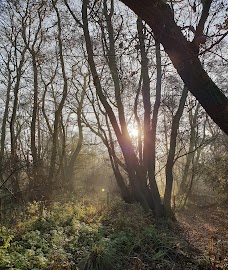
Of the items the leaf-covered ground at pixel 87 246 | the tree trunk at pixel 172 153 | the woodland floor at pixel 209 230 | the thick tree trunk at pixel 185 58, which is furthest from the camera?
the tree trunk at pixel 172 153

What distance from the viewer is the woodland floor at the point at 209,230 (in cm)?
Answer: 698

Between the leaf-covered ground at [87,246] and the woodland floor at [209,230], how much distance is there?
33cm

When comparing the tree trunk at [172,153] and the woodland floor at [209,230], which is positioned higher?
the tree trunk at [172,153]

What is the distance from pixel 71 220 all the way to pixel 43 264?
4010mm

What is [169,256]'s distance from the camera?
7.31 metres

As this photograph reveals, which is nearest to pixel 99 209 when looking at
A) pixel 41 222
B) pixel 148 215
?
pixel 148 215

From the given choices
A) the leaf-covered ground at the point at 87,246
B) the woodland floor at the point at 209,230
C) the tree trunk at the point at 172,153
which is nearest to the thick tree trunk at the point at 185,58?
the leaf-covered ground at the point at 87,246

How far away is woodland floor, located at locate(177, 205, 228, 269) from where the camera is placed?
6975 mm

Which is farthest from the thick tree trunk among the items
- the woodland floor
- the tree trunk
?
the tree trunk

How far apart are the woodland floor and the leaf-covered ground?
332mm

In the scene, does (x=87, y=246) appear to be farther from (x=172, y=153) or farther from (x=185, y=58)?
(x=172, y=153)

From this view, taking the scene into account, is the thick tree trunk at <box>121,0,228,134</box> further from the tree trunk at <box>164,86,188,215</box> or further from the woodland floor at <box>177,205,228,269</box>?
the tree trunk at <box>164,86,188,215</box>

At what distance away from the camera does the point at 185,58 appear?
3.54 metres

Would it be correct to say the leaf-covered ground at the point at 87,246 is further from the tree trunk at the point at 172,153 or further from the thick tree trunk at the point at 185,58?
the thick tree trunk at the point at 185,58
